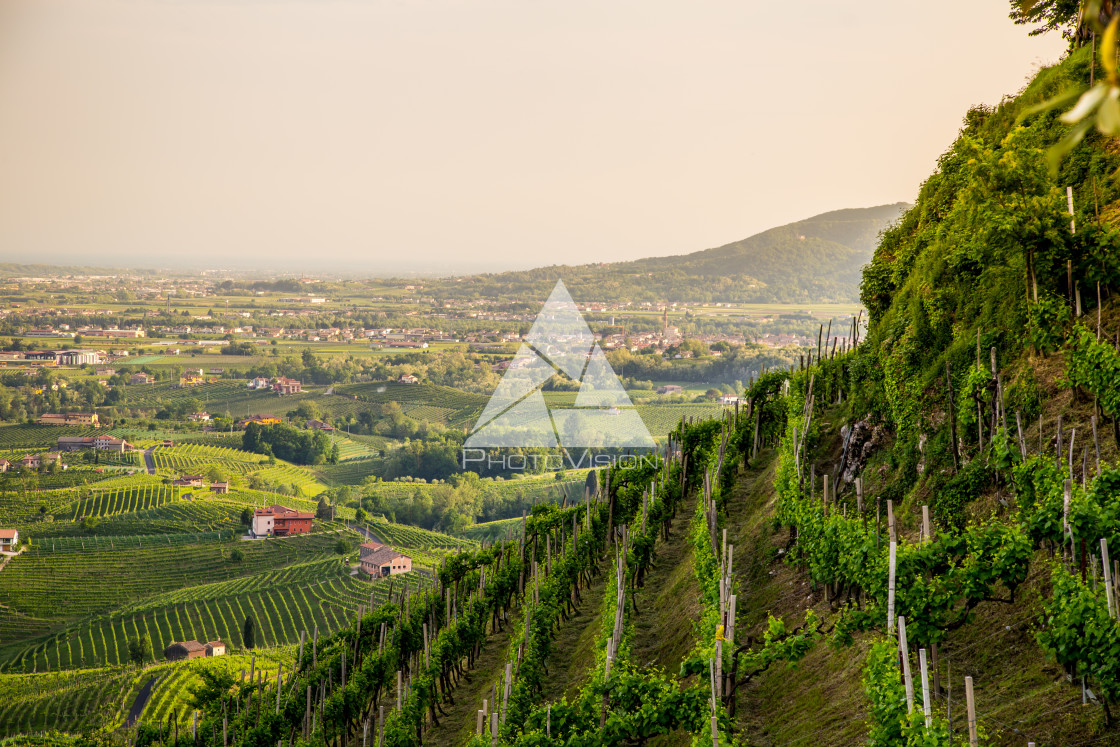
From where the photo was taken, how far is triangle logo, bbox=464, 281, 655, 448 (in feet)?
245

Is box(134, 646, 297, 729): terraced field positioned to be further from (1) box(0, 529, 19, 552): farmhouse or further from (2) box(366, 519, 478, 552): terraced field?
(1) box(0, 529, 19, 552): farmhouse

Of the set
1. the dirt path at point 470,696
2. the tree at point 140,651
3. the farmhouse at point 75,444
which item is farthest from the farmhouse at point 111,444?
the dirt path at point 470,696

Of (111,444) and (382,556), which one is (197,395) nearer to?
(111,444)

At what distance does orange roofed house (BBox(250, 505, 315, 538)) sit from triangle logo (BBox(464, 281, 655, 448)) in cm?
2055

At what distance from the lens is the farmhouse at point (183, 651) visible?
157ft

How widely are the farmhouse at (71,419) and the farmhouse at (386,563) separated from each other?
63.5 meters

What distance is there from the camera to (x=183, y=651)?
48.0 metres

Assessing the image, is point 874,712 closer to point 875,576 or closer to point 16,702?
point 875,576

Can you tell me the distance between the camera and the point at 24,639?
5306 cm

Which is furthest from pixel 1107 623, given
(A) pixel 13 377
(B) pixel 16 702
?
(A) pixel 13 377

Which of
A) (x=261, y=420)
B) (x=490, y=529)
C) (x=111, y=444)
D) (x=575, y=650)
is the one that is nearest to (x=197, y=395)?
(x=261, y=420)

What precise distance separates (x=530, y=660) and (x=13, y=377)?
5417 inches

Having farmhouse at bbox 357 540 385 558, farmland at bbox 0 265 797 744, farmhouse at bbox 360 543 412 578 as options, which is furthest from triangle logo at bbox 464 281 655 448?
farmhouse at bbox 357 540 385 558

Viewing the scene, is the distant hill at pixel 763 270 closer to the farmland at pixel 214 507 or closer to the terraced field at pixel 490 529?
the farmland at pixel 214 507
